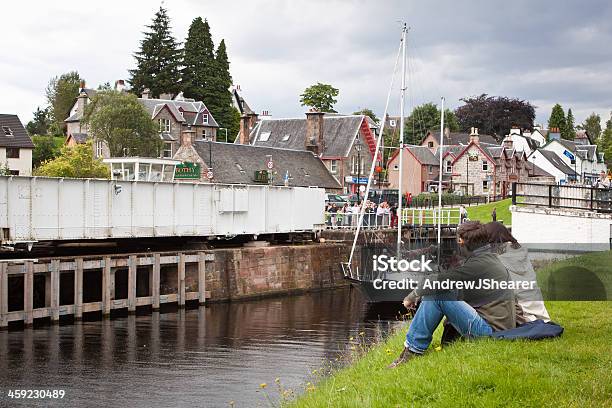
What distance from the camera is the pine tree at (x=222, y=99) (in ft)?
365

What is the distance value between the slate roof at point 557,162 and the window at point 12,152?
64.2 meters

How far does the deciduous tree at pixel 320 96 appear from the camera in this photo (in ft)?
386

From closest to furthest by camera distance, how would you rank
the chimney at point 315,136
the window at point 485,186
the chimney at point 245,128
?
the chimney at point 315,136
the chimney at point 245,128
the window at point 485,186

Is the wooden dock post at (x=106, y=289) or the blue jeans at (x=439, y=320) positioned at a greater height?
the blue jeans at (x=439, y=320)

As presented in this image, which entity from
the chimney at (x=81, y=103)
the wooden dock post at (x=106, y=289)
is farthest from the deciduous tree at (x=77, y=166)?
the wooden dock post at (x=106, y=289)

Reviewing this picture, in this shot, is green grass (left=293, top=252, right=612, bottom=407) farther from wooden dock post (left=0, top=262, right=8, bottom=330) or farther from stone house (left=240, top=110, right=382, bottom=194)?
stone house (left=240, top=110, right=382, bottom=194)

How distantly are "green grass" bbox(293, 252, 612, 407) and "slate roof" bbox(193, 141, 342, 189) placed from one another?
50.9 meters

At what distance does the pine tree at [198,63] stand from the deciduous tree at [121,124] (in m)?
32.5

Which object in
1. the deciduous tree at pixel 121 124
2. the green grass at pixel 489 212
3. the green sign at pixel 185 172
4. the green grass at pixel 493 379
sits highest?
the deciduous tree at pixel 121 124

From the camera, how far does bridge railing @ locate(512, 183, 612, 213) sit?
3388 centimetres

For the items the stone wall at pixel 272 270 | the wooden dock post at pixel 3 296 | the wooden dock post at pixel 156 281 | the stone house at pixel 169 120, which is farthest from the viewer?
the stone house at pixel 169 120

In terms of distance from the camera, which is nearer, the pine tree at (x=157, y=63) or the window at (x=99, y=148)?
the window at (x=99, y=148)

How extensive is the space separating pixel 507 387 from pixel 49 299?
20935 mm

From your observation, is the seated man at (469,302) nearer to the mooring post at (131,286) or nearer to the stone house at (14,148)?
the mooring post at (131,286)
